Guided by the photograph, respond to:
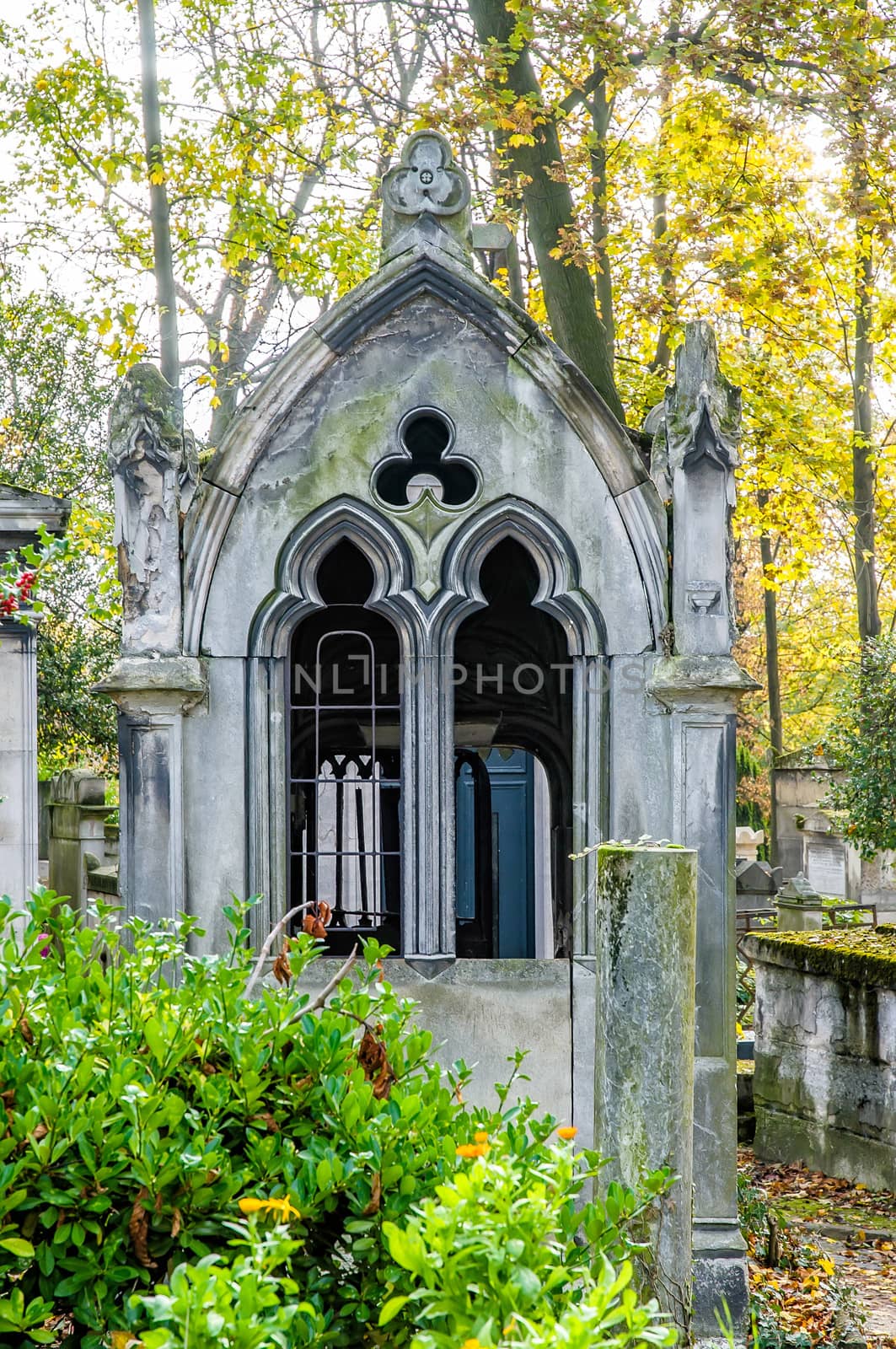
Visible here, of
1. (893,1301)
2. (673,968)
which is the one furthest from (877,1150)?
(673,968)

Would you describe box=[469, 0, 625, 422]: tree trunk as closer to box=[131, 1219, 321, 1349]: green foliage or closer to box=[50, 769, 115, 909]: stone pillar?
box=[131, 1219, 321, 1349]: green foliage

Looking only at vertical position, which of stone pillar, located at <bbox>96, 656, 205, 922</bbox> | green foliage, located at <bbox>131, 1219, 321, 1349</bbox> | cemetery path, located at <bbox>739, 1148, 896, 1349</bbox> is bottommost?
cemetery path, located at <bbox>739, 1148, 896, 1349</bbox>

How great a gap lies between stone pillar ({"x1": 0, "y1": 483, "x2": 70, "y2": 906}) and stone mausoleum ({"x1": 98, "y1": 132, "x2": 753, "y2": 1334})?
422 centimetres

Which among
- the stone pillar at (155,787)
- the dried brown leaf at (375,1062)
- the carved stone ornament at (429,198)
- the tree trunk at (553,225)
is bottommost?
the dried brown leaf at (375,1062)

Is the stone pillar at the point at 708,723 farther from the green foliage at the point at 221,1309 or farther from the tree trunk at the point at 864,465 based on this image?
the tree trunk at the point at 864,465

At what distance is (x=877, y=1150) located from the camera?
891 centimetres

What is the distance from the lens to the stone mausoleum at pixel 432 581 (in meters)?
5.77

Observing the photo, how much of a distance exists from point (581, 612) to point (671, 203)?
8.98m

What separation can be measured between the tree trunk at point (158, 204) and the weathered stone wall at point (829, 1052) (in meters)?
6.41

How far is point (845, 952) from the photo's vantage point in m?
9.27

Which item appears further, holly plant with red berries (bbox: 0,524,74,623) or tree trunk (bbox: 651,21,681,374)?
tree trunk (bbox: 651,21,681,374)

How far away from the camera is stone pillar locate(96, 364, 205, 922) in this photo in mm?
5754

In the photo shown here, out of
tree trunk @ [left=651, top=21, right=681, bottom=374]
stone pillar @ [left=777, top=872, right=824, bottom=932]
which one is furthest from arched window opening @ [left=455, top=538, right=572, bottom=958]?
tree trunk @ [left=651, top=21, right=681, bottom=374]

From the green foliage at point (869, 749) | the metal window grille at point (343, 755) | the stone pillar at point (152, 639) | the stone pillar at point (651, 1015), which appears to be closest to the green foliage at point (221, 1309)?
the stone pillar at point (651, 1015)
